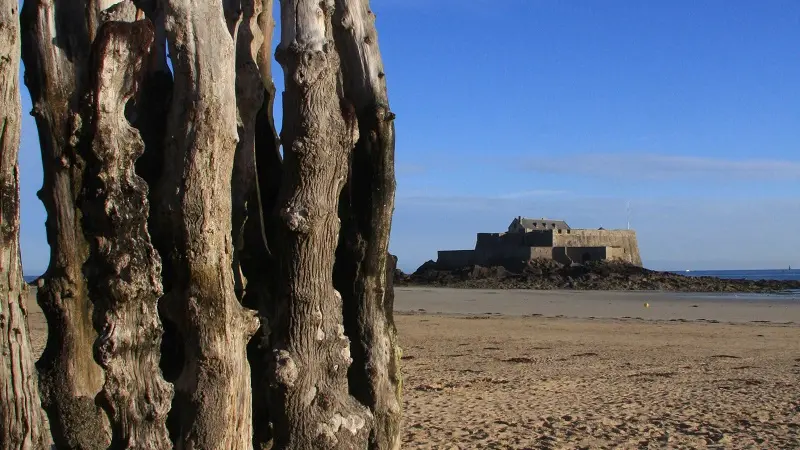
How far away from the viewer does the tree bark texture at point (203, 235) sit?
16.4ft

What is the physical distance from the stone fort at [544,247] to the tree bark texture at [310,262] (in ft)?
184

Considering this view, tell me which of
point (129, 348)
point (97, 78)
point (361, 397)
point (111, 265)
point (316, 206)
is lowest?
point (361, 397)

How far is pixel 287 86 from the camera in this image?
5.71 m

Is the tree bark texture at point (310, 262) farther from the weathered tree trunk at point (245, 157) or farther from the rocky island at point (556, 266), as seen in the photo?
the rocky island at point (556, 266)

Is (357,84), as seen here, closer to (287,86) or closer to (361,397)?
(287,86)

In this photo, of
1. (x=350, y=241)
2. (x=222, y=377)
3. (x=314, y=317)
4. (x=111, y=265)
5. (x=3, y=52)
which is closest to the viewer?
(x=3, y=52)

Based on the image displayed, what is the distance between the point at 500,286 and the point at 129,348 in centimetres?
4844

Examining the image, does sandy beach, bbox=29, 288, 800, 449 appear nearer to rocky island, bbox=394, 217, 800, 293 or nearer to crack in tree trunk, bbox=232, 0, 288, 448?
crack in tree trunk, bbox=232, 0, 288, 448

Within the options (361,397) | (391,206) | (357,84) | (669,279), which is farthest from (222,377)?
(669,279)

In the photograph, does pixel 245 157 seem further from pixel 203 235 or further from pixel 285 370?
pixel 285 370

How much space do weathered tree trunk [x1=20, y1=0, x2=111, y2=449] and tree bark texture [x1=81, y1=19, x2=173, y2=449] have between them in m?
0.28

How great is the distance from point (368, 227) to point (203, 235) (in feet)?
4.62

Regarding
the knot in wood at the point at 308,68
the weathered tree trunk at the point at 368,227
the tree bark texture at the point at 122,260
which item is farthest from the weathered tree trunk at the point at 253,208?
the tree bark texture at the point at 122,260

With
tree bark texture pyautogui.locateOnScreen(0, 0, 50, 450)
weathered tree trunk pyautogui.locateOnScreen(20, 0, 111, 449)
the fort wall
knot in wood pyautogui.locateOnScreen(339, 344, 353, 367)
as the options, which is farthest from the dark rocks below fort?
tree bark texture pyautogui.locateOnScreen(0, 0, 50, 450)
